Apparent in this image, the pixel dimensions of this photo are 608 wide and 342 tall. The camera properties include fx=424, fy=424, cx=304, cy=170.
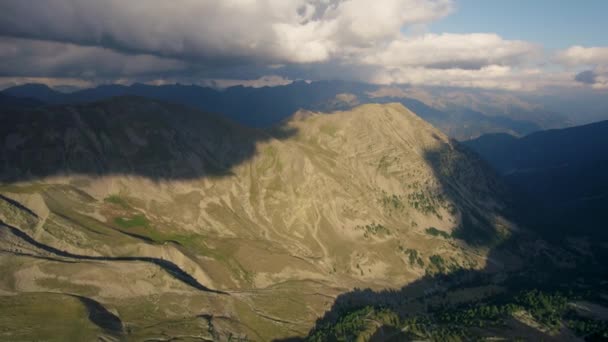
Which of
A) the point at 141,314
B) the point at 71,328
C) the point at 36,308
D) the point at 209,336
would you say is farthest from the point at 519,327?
the point at 36,308

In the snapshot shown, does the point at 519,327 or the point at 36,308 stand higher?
the point at 36,308

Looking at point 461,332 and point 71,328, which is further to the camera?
point 461,332

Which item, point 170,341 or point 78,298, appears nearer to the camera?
point 170,341

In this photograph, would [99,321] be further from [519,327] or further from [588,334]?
[588,334]

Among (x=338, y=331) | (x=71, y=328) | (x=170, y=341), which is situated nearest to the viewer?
(x=71, y=328)

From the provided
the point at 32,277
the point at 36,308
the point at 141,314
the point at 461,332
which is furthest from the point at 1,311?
the point at 461,332

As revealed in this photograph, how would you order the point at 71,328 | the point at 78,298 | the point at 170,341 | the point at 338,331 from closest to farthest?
the point at 71,328 → the point at 170,341 → the point at 78,298 → the point at 338,331

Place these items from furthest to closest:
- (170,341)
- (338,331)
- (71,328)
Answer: (338,331), (170,341), (71,328)

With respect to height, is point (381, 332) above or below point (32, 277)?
below

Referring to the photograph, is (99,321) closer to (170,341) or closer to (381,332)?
(170,341)
